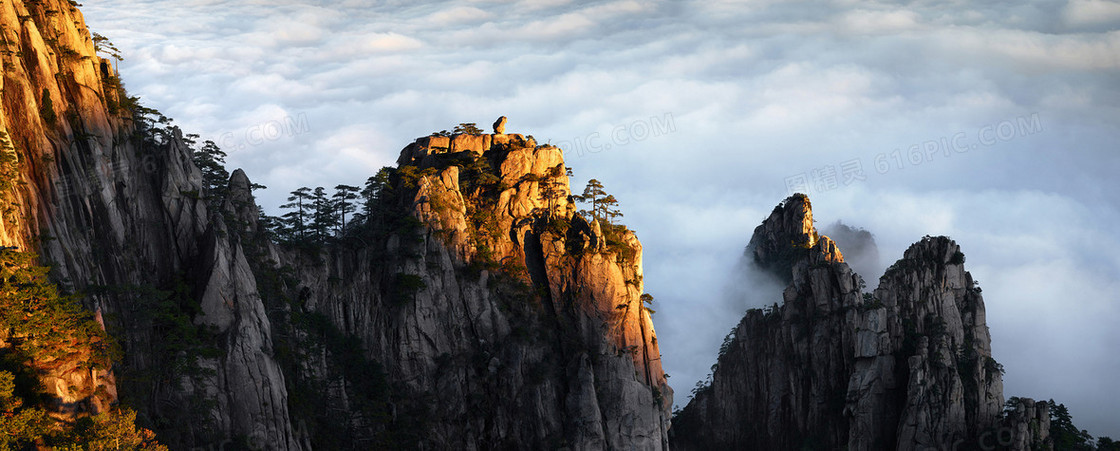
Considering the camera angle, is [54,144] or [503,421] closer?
[54,144]

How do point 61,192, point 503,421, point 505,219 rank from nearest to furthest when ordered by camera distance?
point 61,192, point 503,421, point 505,219

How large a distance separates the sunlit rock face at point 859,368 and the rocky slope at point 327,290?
3063 centimetres

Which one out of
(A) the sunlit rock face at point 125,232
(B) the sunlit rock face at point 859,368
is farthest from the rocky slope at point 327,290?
(B) the sunlit rock face at point 859,368

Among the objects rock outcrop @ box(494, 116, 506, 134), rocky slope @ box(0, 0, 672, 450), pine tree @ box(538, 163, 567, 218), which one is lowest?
rocky slope @ box(0, 0, 672, 450)

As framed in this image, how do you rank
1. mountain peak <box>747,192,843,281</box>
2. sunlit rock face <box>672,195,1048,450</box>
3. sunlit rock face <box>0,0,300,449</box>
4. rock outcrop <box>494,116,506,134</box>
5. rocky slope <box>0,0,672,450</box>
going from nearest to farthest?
sunlit rock face <box>0,0,300,449</box> < rocky slope <box>0,0,672,450</box> < rock outcrop <box>494,116,506,134</box> < sunlit rock face <box>672,195,1048,450</box> < mountain peak <box>747,192,843,281</box>

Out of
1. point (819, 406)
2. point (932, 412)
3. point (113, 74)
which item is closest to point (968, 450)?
point (932, 412)

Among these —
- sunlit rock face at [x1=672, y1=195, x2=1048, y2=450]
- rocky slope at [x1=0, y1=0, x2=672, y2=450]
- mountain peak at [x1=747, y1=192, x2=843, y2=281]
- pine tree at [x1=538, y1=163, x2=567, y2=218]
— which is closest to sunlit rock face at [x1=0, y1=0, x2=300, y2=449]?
rocky slope at [x1=0, y1=0, x2=672, y2=450]

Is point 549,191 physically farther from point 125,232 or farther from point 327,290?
point 125,232

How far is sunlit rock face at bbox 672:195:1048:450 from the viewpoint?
12156cm

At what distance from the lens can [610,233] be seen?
114m

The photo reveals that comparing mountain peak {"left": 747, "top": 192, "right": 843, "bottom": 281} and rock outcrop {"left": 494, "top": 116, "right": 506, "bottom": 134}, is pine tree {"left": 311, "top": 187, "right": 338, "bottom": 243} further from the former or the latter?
mountain peak {"left": 747, "top": 192, "right": 843, "bottom": 281}

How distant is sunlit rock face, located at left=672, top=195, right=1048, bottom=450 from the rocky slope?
30.6m

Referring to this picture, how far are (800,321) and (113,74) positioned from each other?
84.8 metres

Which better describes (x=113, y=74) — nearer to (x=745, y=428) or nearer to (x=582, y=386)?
(x=582, y=386)
